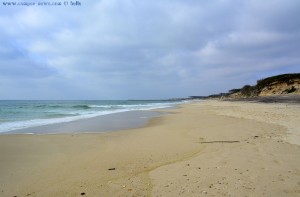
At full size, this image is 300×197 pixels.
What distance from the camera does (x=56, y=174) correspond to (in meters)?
4.92

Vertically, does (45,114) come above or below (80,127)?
above

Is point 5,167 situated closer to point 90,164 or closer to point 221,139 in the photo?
point 90,164

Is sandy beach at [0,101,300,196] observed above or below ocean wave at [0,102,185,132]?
below

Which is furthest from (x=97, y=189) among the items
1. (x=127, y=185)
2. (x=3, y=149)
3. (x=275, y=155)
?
(x=3, y=149)

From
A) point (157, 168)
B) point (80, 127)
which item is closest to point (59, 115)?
point (80, 127)

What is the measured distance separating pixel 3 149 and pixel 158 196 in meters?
5.82

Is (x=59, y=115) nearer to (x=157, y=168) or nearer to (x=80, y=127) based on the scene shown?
(x=80, y=127)

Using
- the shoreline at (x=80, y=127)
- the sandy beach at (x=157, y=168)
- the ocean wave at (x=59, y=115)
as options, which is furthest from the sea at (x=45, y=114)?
the sandy beach at (x=157, y=168)

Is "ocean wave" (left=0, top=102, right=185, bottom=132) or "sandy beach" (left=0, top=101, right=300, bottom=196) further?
"ocean wave" (left=0, top=102, right=185, bottom=132)

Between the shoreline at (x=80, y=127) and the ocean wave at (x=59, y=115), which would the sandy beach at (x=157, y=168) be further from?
the ocean wave at (x=59, y=115)

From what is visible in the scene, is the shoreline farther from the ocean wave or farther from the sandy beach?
the sandy beach

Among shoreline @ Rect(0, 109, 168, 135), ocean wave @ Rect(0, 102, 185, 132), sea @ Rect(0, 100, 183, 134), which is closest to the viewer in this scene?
shoreline @ Rect(0, 109, 168, 135)

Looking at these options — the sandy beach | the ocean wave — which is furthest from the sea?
the sandy beach

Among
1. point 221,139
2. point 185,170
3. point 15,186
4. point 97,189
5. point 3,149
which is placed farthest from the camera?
point 221,139
